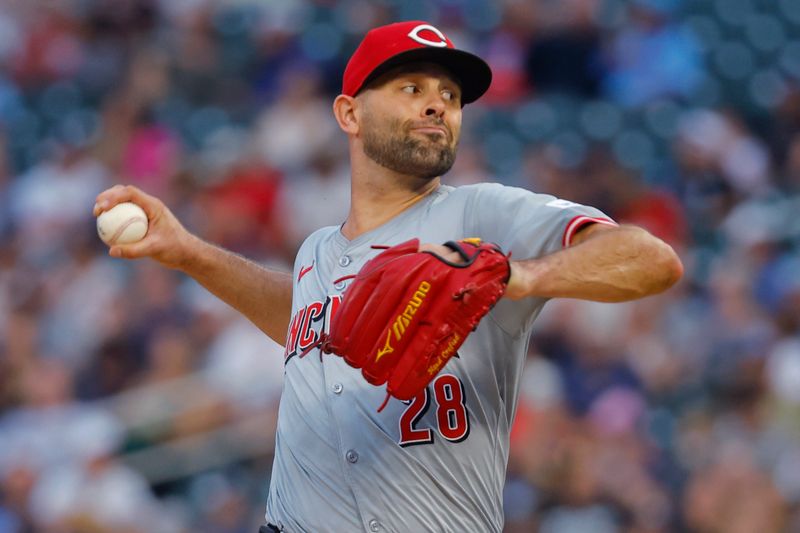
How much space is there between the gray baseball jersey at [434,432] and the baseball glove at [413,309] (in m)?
0.35

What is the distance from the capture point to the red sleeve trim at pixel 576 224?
9.44 ft

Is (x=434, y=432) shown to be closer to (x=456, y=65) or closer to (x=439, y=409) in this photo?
(x=439, y=409)

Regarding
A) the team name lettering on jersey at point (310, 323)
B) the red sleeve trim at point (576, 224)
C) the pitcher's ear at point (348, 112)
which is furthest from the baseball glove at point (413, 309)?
the pitcher's ear at point (348, 112)

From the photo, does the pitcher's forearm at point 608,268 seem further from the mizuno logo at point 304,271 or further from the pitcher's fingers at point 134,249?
the pitcher's fingers at point 134,249

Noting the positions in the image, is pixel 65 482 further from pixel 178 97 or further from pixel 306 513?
pixel 306 513

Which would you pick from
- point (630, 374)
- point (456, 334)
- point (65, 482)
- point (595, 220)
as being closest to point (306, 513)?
point (456, 334)

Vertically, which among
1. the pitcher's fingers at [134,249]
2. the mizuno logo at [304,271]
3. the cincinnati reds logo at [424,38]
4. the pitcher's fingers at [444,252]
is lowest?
the pitcher's fingers at [444,252]

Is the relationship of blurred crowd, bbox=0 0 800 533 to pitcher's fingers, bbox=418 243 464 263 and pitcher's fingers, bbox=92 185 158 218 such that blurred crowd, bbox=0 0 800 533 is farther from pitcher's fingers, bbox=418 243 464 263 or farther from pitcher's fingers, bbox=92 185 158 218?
pitcher's fingers, bbox=418 243 464 263

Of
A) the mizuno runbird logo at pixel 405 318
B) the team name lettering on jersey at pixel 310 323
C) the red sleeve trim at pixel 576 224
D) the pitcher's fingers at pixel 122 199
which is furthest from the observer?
the pitcher's fingers at pixel 122 199

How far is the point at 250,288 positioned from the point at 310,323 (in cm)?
66

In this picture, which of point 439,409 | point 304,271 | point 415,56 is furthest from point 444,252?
point 304,271

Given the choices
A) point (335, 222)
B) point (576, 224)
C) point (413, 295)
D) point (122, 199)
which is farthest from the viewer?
point (335, 222)

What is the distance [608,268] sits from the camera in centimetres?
275

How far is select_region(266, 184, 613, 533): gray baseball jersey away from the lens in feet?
10.2
